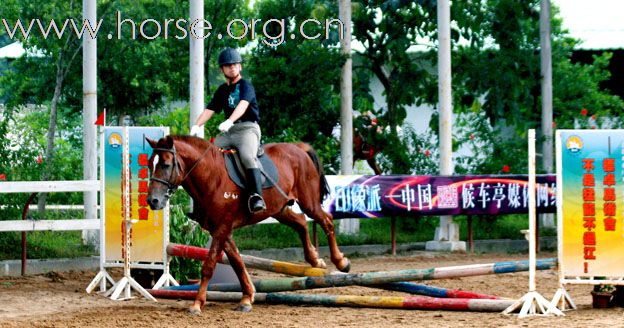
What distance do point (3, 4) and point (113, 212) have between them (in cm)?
883

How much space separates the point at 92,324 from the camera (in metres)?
12.0

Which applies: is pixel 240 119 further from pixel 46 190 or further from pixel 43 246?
pixel 43 246

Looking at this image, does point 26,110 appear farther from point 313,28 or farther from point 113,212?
point 113,212

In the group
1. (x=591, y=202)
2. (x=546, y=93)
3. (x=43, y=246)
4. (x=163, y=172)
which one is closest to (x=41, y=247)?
(x=43, y=246)

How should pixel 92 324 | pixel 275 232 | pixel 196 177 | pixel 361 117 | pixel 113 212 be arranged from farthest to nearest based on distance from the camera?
pixel 361 117, pixel 275 232, pixel 113 212, pixel 196 177, pixel 92 324

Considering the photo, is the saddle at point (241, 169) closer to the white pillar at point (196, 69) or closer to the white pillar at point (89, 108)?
the white pillar at point (196, 69)

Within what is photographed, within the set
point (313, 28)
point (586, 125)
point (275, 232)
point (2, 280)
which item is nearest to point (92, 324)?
point (2, 280)

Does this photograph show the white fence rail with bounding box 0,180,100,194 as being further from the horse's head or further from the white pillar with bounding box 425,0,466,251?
the white pillar with bounding box 425,0,466,251

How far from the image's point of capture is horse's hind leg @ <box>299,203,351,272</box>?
550 inches

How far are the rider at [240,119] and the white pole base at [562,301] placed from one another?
3174mm

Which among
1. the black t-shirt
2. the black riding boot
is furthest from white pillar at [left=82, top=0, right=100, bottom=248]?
the black riding boot

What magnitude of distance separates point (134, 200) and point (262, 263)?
2.15 m

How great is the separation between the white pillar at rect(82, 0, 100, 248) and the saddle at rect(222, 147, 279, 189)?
18.6 ft

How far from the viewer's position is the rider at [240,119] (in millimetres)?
13117
